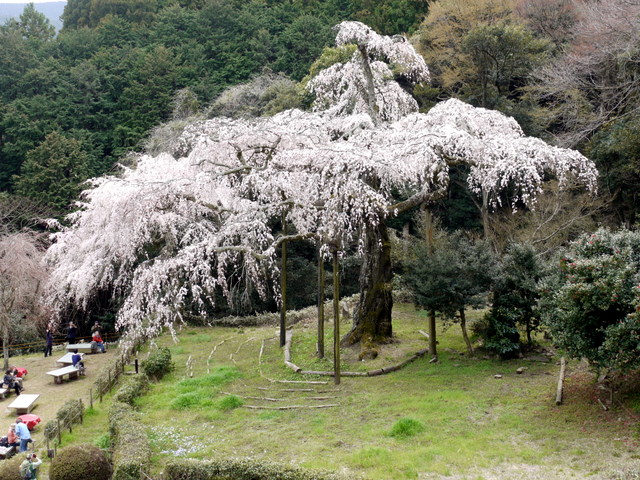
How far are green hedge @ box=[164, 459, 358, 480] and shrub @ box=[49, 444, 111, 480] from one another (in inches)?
64.3

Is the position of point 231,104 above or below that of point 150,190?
above

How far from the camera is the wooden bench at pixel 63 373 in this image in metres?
14.9

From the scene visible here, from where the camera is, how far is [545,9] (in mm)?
27219

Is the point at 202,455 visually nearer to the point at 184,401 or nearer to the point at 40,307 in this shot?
the point at 184,401

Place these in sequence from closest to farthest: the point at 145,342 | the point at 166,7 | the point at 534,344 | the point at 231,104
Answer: the point at 534,344, the point at 145,342, the point at 231,104, the point at 166,7

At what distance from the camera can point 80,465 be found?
8727mm

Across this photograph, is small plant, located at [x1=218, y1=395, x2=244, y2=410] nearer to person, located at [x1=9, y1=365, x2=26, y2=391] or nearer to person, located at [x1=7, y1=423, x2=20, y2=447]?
person, located at [x1=7, y1=423, x2=20, y2=447]

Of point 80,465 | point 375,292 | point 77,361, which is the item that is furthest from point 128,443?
point 77,361

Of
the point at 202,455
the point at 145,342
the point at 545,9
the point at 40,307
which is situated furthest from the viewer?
the point at 545,9

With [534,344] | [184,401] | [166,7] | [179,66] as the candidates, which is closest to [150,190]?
[184,401]

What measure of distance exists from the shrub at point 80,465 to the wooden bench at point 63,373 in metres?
6.60

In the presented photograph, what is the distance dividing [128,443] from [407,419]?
458 centimetres

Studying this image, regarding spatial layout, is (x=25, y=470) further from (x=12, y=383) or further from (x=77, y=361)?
(x=77, y=361)

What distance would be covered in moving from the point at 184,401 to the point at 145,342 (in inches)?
288
